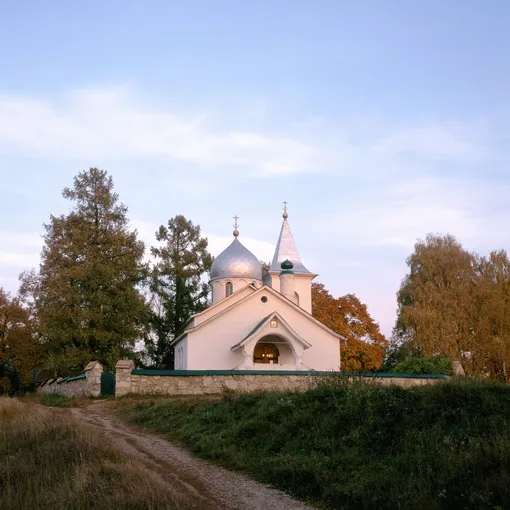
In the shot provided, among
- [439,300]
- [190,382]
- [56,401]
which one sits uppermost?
[439,300]

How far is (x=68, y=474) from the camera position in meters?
9.48

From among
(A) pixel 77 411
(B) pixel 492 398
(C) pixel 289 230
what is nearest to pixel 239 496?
(B) pixel 492 398

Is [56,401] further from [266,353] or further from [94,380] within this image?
[266,353]

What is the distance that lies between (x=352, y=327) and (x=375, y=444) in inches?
1424

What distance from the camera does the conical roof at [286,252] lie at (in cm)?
4033

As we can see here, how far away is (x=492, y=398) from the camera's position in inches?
352

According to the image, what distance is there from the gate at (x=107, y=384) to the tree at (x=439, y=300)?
2038 cm

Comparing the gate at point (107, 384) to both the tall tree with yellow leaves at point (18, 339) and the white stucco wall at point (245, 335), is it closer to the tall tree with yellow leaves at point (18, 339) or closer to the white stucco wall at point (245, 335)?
the white stucco wall at point (245, 335)

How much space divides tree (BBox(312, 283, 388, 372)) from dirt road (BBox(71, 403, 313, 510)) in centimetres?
3115

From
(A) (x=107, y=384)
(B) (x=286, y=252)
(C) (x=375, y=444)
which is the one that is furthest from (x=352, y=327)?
(C) (x=375, y=444)

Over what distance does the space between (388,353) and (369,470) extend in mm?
37882

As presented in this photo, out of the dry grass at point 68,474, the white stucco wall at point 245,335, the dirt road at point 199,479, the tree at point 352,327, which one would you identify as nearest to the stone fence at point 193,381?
the dry grass at point 68,474

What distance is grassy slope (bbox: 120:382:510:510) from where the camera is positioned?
7039 mm

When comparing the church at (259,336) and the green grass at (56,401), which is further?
the church at (259,336)
